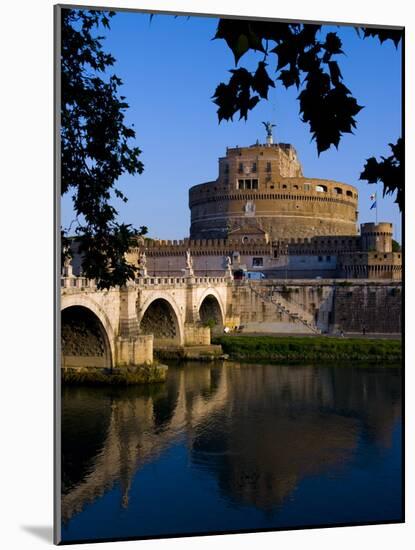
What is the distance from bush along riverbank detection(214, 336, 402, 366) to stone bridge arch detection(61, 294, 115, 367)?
414 cm

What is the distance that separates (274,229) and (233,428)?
55.5 feet

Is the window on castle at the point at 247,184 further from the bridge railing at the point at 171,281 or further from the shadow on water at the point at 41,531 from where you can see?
the shadow on water at the point at 41,531

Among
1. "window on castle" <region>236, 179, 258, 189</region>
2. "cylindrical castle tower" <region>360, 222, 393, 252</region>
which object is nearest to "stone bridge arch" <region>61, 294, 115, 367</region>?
"cylindrical castle tower" <region>360, 222, 393, 252</region>

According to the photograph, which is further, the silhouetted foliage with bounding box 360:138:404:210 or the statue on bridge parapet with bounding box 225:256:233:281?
A: the statue on bridge parapet with bounding box 225:256:233:281

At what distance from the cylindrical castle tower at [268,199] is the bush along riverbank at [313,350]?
9.87 m

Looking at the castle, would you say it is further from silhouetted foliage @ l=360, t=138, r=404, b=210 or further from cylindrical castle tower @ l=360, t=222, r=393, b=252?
silhouetted foliage @ l=360, t=138, r=404, b=210

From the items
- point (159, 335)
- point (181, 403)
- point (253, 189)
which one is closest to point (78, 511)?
point (181, 403)

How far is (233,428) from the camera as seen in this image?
8.01 m

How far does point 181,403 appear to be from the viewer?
30.3 ft

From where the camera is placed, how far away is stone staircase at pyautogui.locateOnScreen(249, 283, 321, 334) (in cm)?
1738

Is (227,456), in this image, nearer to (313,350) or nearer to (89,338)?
(89,338)

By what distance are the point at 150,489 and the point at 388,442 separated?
236 cm

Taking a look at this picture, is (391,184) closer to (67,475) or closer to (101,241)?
(101,241)

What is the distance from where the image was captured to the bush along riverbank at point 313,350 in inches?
530
